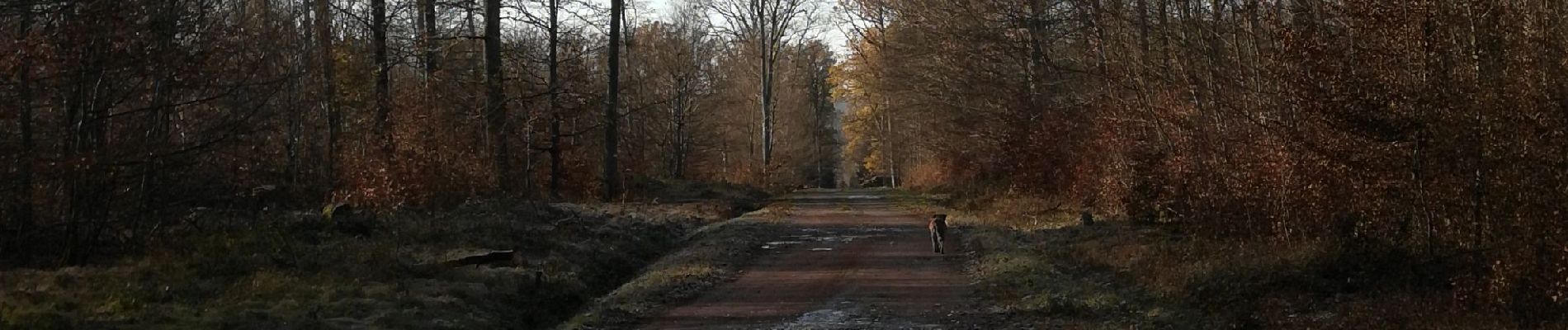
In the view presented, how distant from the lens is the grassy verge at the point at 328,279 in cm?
1044

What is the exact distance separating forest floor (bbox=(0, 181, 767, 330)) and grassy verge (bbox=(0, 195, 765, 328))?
2 centimetres

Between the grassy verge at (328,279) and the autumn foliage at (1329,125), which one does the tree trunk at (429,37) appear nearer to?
the grassy verge at (328,279)

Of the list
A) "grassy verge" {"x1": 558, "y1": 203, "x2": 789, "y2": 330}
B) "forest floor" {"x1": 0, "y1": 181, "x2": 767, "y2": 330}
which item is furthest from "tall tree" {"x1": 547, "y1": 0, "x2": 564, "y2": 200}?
"forest floor" {"x1": 0, "y1": 181, "x2": 767, "y2": 330}

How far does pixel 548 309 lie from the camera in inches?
523

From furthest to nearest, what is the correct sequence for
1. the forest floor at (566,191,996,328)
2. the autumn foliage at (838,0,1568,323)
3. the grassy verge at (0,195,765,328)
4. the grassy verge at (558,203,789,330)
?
the grassy verge at (558,203,789,330) → the forest floor at (566,191,996,328) → the grassy verge at (0,195,765,328) → the autumn foliage at (838,0,1568,323)

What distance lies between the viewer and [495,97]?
27.3 metres

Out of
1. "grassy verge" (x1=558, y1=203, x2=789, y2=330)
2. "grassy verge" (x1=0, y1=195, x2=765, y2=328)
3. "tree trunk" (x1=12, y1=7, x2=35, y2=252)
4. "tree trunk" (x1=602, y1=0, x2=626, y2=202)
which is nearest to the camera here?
"grassy verge" (x1=0, y1=195, x2=765, y2=328)

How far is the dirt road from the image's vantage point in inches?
445

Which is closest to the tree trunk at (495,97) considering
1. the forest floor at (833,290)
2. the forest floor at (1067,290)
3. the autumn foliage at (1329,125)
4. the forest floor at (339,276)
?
the forest floor at (339,276)

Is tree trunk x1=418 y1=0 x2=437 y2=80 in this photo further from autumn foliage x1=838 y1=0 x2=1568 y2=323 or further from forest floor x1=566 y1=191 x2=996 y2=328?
autumn foliage x1=838 y1=0 x2=1568 y2=323

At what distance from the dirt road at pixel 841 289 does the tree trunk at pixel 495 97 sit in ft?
25.9

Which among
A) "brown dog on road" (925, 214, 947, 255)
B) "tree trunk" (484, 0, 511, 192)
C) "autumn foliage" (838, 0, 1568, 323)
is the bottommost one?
"brown dog on road" (925, 214, 947, 255)

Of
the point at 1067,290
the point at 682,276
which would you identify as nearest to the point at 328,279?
the point at 682,276

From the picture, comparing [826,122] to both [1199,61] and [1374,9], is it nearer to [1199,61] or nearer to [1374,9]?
[1199,61]
